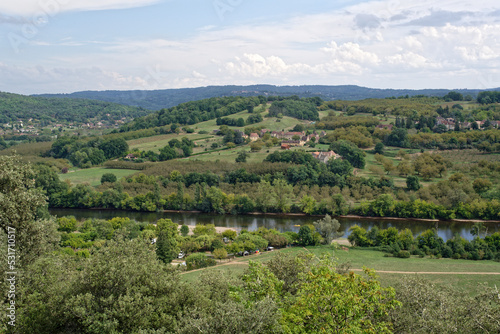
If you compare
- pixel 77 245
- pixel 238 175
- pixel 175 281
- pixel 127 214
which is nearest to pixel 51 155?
pixel 127 214

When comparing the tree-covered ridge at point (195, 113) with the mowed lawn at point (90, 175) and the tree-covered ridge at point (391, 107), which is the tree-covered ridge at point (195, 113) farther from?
the mowed lawn at point (90, 175)

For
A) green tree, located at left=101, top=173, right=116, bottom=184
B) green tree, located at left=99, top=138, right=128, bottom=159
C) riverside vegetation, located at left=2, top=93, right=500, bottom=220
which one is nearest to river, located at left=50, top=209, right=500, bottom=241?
riverside vegetation, located at left=2, top=93, right=500, bottom=220

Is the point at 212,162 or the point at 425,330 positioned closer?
the point at 425,330

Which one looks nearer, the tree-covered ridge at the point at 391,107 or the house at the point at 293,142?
the house at the point at 293,142

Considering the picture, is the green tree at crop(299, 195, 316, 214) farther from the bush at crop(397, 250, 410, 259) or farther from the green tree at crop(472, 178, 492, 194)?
the green tree at crop(472, 178, 492, 194)

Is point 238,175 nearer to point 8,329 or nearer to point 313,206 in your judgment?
point 313,206

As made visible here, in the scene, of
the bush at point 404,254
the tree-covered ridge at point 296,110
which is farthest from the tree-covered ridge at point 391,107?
the bush at point 404,254
